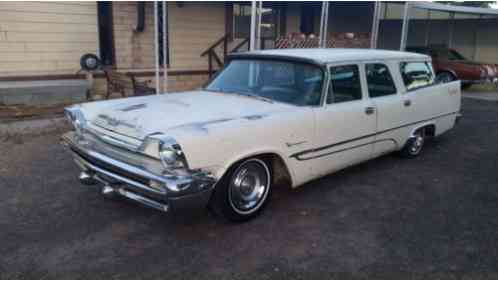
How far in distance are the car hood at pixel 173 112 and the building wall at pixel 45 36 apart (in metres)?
6.32

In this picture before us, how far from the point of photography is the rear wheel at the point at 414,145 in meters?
5.90

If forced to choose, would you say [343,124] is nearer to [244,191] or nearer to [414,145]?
[244,191]

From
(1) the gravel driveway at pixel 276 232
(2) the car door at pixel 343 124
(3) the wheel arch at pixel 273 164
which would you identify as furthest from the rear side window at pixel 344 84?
(1) the gravel driveway at pixel 276 232

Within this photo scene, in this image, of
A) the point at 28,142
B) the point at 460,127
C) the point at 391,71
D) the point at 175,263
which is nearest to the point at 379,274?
the point at 175,263

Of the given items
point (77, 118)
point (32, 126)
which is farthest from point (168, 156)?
point (32, 126)

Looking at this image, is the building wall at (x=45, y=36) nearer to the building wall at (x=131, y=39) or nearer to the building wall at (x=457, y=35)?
the building wall at (x=131, y=39)

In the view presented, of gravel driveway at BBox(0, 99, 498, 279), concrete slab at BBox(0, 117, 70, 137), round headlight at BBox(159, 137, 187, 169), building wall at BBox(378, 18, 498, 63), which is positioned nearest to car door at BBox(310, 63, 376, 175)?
gravel driveway at BBox(0, 99, 498, 279)

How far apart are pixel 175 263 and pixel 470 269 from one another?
2.28m

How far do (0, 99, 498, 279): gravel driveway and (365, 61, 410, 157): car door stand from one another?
469 millimetres

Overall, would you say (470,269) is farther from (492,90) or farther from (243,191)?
(492,90)

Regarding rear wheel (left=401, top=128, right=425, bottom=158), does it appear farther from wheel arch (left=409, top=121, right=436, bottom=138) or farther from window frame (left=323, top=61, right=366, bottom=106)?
window frame (left=323, top=61, right=366, bottom=106)

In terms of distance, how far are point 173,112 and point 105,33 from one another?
776cm

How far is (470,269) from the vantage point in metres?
3.16

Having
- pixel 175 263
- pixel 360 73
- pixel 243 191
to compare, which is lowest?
pixel 175 263
